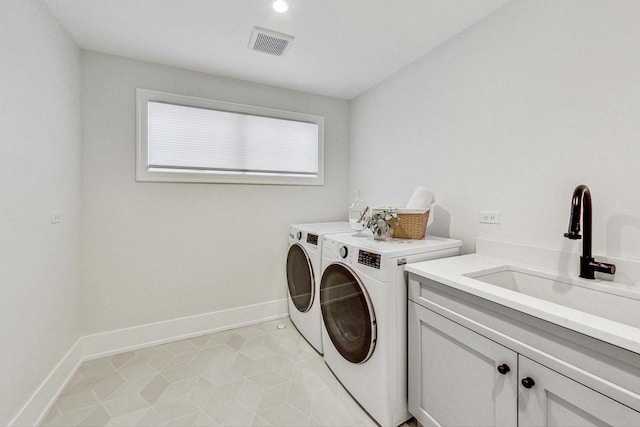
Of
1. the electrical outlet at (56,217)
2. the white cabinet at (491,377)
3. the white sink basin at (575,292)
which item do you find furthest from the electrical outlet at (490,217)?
the electrical outlet at (56,217)

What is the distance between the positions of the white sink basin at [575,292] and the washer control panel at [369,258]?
0.43 metres

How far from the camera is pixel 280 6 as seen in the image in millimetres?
1577

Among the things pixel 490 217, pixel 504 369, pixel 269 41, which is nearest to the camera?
pixel 504 369

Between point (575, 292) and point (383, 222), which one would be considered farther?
point (383, 222)

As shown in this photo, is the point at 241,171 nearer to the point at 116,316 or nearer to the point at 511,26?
the point at 116,316

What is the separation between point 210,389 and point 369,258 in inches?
54.0

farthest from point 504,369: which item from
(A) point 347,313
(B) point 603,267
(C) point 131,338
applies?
(C) point 131,338

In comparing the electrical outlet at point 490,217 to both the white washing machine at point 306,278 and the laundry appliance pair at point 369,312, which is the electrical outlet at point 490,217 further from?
the white washing machine at point 306,278

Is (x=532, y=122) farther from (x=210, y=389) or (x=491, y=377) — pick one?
(x=210, y=389)

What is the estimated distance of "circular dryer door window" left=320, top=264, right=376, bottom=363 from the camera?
1468 millimetres

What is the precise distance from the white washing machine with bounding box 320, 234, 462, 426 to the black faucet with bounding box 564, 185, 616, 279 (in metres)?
0.60

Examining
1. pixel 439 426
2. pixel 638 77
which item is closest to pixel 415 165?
pixel 638 77

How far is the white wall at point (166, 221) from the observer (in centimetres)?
209

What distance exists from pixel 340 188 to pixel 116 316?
238cm
